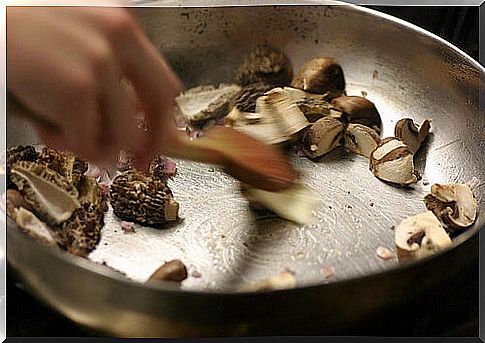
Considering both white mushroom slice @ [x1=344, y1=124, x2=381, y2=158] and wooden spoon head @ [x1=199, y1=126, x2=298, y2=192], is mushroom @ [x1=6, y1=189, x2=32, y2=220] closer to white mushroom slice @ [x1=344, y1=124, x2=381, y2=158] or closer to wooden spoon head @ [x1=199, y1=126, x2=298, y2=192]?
wooden spoon head @ [x1=199, y1=126, x2=298, y2=192]

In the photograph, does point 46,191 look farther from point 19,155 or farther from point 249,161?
point 249,161

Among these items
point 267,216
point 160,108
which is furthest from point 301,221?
point 160,108

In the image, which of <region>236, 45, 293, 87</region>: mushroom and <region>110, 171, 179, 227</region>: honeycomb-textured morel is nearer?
<region>110, 171, 179, 227</region>: honeycomb-textured morel

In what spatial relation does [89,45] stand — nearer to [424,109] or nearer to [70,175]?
[70,175]

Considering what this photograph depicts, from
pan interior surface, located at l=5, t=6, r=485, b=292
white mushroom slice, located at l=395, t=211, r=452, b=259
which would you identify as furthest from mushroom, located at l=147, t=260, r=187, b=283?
white mushroom slice, located at l=395, t=211, r=452, b=259

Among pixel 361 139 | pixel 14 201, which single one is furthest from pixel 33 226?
pixel 361 139

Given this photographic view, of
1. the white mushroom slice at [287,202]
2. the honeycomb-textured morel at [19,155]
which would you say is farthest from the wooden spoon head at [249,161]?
the honeycomb-textured morel at [19,155]
